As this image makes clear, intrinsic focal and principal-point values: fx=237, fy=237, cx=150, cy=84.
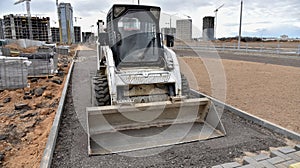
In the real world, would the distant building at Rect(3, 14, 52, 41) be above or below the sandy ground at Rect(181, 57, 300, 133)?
above

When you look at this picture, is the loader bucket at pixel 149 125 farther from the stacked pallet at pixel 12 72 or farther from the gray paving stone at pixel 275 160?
the stacked pallet at pixel 12 72

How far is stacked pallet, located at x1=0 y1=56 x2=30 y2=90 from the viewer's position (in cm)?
896

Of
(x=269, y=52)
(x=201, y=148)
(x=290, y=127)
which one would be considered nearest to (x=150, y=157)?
(x=201, y=148)

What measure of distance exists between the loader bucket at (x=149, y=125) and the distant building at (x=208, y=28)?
3824cm

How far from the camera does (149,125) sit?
521 cm

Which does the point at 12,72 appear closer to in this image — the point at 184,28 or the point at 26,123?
the point at 26,123

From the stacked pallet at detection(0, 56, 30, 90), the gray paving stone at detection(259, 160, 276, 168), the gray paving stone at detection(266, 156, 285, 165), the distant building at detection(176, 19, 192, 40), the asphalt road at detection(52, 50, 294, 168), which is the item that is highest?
the distant building at detection(176, 19, 192, 40)

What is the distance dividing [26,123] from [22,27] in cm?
5500

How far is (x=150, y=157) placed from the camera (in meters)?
4.11

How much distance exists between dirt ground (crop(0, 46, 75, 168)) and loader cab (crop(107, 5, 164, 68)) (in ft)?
7.99

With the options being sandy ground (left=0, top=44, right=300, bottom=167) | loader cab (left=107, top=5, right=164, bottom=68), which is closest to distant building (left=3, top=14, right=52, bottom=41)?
sandy ground (left=0, top=44, right=300, bottom=167)

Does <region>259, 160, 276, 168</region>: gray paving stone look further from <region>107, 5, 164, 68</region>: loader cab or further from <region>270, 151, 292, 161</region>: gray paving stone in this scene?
<region>107, 5, 164, 68</region>: loader cab

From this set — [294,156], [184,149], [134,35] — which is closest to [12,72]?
[134,35]

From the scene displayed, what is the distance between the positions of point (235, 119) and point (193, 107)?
4.10 feet
